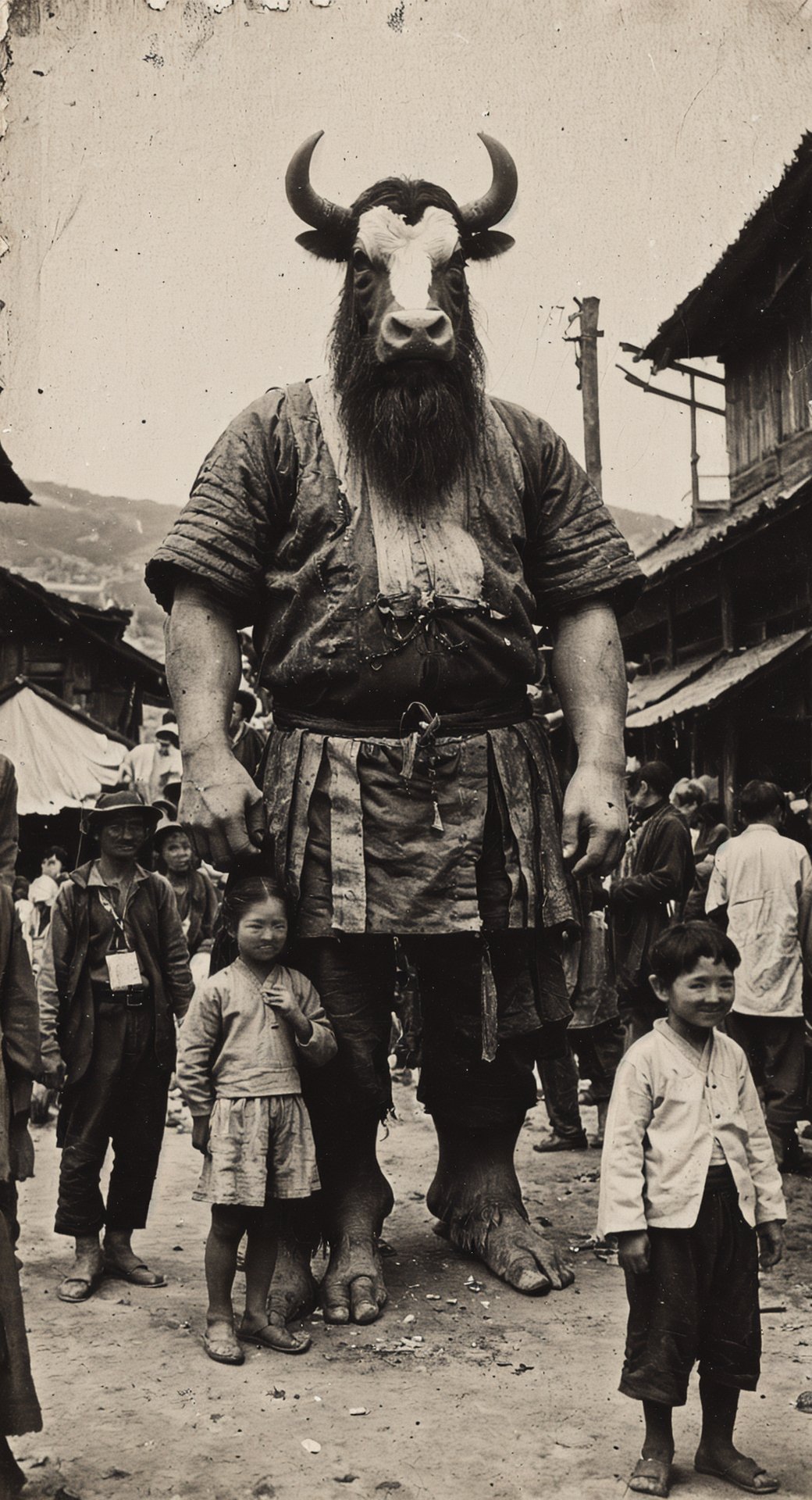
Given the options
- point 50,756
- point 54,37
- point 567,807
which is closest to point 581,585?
point 567,807

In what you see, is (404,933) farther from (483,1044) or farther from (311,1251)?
(311,1251)

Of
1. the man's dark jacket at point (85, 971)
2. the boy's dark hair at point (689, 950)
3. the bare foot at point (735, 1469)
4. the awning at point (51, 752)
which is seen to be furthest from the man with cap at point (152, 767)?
the bare foot at point (735, 1469)

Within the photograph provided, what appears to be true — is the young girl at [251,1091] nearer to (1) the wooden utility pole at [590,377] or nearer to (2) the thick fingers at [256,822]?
(2) the thick fingers at [256,822]

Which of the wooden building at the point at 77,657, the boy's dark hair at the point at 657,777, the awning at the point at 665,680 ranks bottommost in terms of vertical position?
the boy's dark hair at the point at 657,777

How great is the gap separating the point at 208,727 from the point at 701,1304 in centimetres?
175

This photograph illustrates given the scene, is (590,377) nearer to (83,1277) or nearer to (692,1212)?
(83,1277)

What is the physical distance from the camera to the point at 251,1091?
3285mm

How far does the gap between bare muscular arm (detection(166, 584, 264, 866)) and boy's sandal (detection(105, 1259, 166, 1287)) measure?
139 centimetres

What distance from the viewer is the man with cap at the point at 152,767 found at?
47.3 ft

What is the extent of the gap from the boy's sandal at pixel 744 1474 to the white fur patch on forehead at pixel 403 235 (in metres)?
2.84

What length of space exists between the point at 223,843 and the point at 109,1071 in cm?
126

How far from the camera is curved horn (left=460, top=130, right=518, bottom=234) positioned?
3.72 meters

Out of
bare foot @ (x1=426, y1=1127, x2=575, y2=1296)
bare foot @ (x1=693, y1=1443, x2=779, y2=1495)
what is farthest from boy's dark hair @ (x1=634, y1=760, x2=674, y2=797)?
bare foot @ (x1=693, y1=1443, x2=779, y2=1495)

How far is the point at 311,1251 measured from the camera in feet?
11.6
